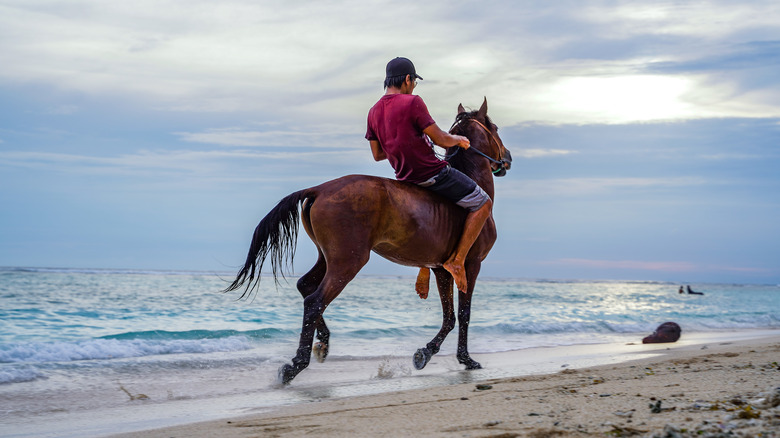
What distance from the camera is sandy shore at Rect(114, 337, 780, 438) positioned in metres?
2.88

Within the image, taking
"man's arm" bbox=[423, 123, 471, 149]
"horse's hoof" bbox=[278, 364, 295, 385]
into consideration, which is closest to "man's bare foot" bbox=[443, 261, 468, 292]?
"man's arm" bbox=[423, 123, 471, 149]

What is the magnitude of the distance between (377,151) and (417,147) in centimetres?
53

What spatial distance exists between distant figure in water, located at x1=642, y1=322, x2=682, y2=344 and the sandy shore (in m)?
6.23

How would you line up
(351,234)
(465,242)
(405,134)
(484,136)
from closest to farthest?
(351,234)
(405,134)
(465,242)
(484,136)

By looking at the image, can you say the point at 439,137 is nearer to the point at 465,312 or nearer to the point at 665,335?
the point at 465,312

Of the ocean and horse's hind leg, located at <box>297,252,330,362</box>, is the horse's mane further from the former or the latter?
the ocean

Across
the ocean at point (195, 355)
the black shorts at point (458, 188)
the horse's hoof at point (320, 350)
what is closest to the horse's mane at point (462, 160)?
the black shorts at point (458, 188)

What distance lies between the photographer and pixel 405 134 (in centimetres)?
546

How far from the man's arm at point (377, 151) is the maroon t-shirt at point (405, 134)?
0.12 meters

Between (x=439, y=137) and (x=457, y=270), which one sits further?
(x=457, y=270)

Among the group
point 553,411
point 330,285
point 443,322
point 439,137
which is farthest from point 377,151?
point 553,411

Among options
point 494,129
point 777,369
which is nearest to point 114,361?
point 494,129

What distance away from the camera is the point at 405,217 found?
5418mm

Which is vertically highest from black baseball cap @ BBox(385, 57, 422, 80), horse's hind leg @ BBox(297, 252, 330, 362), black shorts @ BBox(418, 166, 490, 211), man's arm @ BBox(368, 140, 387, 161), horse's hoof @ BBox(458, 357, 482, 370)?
black baseball cap @ BBox(385, 57, 422, 80)
